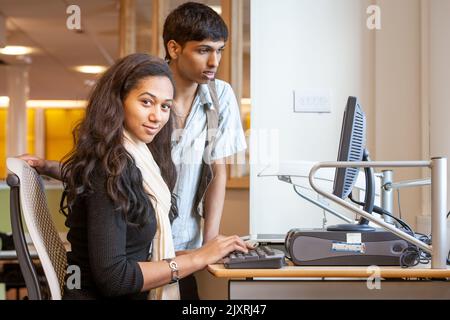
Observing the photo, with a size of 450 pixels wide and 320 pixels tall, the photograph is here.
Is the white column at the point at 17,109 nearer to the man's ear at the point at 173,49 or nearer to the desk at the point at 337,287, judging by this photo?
the man's ear at the point at 173,49

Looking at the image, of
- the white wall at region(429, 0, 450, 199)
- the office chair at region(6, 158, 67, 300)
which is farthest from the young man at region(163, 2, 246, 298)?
the white wall at region(429, 0, 450, 199)

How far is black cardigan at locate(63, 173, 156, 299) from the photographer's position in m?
1.25

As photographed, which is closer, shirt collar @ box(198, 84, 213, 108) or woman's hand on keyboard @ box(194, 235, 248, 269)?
woman's hand on keyboard @ box(194, 235, 248, 269)

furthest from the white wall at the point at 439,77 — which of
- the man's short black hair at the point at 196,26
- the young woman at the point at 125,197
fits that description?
the young woman at the point at 125,197

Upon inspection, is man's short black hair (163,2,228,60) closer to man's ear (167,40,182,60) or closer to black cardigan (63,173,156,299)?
man's ear (167,40,182,60)

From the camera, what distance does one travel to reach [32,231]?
4.32ft

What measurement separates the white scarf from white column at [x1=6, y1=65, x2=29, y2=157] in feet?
5.66

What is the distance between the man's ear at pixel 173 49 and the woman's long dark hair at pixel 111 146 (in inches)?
21.0

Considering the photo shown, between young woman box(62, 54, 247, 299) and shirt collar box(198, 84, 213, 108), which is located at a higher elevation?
shirt collar box(198, 84, 213, 108)

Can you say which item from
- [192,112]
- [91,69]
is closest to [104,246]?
[192,112]

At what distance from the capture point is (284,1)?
2328 millimetres

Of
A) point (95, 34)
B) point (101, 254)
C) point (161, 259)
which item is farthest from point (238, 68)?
point (101, 254)

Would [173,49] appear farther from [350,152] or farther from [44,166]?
[350,152]

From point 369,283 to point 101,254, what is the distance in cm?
50
